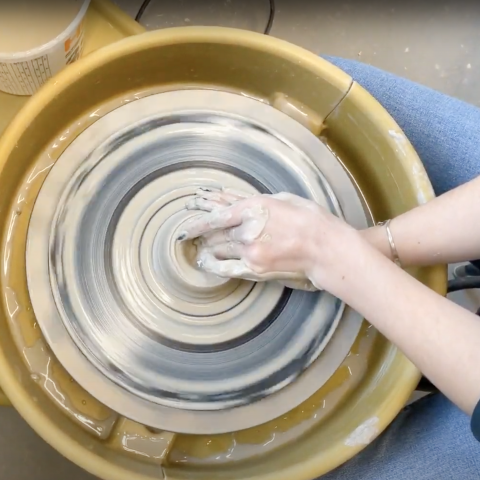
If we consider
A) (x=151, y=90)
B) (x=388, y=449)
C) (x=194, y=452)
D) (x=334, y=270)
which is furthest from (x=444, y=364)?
(x=151, y=90)

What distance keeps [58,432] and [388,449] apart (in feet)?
Result: 1.85

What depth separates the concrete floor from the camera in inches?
65.2

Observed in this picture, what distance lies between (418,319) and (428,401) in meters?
0.39

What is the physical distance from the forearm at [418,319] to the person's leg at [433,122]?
0.34 metres

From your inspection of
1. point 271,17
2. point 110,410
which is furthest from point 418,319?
point 271,17

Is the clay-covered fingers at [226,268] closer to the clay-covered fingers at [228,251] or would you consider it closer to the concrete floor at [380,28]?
the clay-covered fingers at [228,251]

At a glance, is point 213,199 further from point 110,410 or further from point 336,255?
point 110,410

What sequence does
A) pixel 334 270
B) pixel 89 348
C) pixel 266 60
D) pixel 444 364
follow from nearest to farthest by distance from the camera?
1. pixel 444 364
2. pixel 334 270
3. pixel 89 348
4. pixel 266 60

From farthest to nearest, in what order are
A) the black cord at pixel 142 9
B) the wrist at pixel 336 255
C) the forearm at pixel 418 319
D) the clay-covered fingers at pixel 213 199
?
the black cord at pixel 142 9 < the clay-covered fingers at pixel 213 199 < the wrist at pixel 336 255 < the forearm at pixel 418 319

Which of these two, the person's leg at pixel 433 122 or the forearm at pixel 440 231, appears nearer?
the forearm at pixel 440 231

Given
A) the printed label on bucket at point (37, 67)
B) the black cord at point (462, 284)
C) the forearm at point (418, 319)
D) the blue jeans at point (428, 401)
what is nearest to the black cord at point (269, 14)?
the printed label on bucket at point (37, 67)

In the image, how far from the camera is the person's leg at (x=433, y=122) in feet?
3.30

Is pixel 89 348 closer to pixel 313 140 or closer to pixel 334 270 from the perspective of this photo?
pixel 334 270

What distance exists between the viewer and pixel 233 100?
1111 mm
